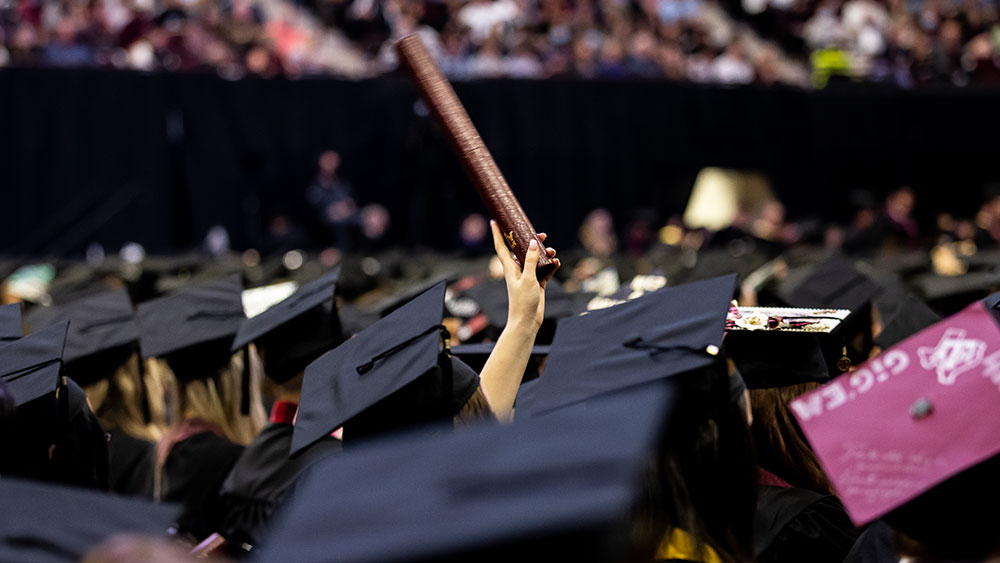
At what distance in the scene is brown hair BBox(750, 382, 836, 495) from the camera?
8.16 ft

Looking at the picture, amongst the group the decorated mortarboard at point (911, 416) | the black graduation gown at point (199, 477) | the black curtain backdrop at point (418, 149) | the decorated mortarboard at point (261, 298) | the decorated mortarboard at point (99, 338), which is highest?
the decorated mortarboard at point (911, 416)

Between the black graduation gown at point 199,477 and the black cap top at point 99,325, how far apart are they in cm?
52

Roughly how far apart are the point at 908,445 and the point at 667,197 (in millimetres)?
12037

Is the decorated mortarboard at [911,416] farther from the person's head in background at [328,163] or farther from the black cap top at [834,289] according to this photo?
the person's head in background at [328,163]

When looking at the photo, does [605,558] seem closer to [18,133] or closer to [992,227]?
[992,227]

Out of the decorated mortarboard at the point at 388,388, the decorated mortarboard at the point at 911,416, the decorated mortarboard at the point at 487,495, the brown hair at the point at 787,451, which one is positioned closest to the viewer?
the decorated mortarboard at the point at 487,495

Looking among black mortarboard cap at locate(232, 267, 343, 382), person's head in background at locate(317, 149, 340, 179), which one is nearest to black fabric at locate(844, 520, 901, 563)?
black mortarboard cap at locate(232, 267, 343, 382)

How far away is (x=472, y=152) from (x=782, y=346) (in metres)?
0.97

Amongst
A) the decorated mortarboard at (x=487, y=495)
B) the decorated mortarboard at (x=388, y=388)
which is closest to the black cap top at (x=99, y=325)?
the decorated mortarboard at (x=388, y=388)

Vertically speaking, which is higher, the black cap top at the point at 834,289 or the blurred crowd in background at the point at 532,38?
the black cap top at the point at 834,289

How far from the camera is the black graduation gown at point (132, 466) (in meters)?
3.34

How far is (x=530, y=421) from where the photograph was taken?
1334mm

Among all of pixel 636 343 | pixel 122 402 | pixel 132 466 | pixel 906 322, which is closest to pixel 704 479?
pixel 636 343

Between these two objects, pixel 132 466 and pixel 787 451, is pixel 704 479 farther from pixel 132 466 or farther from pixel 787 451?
pixel 132 466
